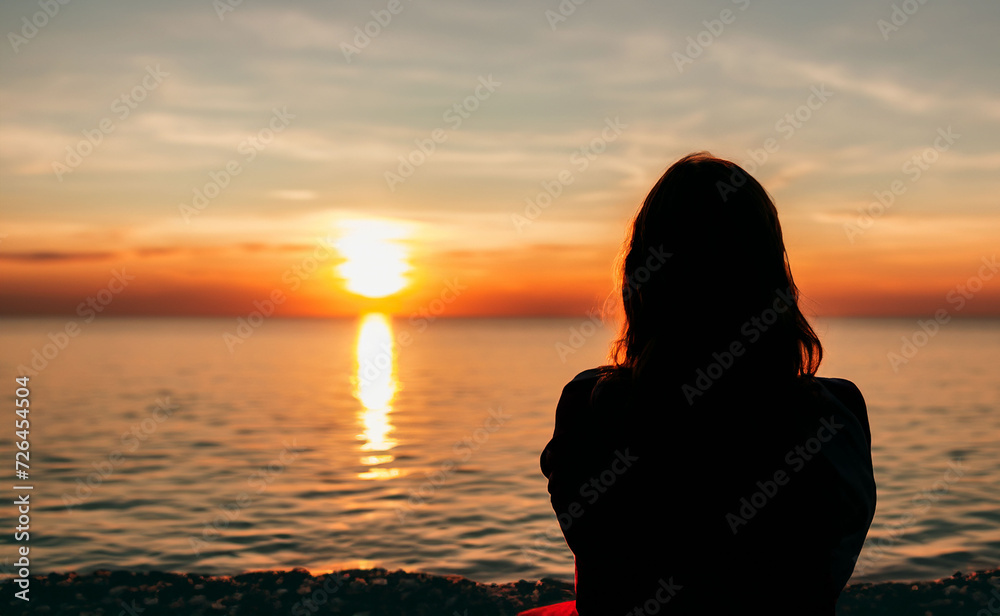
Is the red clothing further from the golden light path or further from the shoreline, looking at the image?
the golden light path

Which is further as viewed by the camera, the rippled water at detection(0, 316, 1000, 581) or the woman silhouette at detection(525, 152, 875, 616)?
the rippled water at detection(0, 316, 1000, 581)

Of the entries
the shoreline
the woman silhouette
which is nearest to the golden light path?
the shoreline

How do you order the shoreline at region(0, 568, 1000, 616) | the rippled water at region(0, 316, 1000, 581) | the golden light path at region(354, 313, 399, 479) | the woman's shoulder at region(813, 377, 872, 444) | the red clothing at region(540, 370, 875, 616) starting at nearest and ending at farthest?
the red clothing at region(540, 370, 875, 616), the woman's shoulder at region(813, 377, 872, 444), the shoreline at region(0, 568, 1000, 616), the rippled water at region(0, 316, 1000, 581), the golden light path at region(354, 313, 399, 479)

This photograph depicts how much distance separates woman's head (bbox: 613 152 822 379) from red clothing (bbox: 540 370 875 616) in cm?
10

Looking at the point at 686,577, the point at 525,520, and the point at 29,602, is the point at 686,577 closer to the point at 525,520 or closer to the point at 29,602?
the point at 29,602

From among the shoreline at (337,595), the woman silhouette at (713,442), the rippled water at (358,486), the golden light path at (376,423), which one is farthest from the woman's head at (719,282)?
the golden light path at (376,423)

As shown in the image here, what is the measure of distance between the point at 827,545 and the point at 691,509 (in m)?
0.37

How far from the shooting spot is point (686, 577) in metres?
1.89

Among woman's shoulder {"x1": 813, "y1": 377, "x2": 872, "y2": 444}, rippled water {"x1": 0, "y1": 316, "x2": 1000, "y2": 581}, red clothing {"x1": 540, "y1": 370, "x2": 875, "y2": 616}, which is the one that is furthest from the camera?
rippled water {"x1": 0, "y1": 316, "x2": 1000, "y2": 581}

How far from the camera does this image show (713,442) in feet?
6.04

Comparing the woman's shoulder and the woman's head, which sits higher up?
the woman's head

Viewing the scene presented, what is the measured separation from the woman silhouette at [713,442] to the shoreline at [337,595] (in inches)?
197

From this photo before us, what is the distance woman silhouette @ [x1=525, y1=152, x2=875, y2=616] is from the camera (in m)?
1.84

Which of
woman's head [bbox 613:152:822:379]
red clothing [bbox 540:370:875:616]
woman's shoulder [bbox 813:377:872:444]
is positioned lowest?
red clothing [bbox 540:370:875:616]
